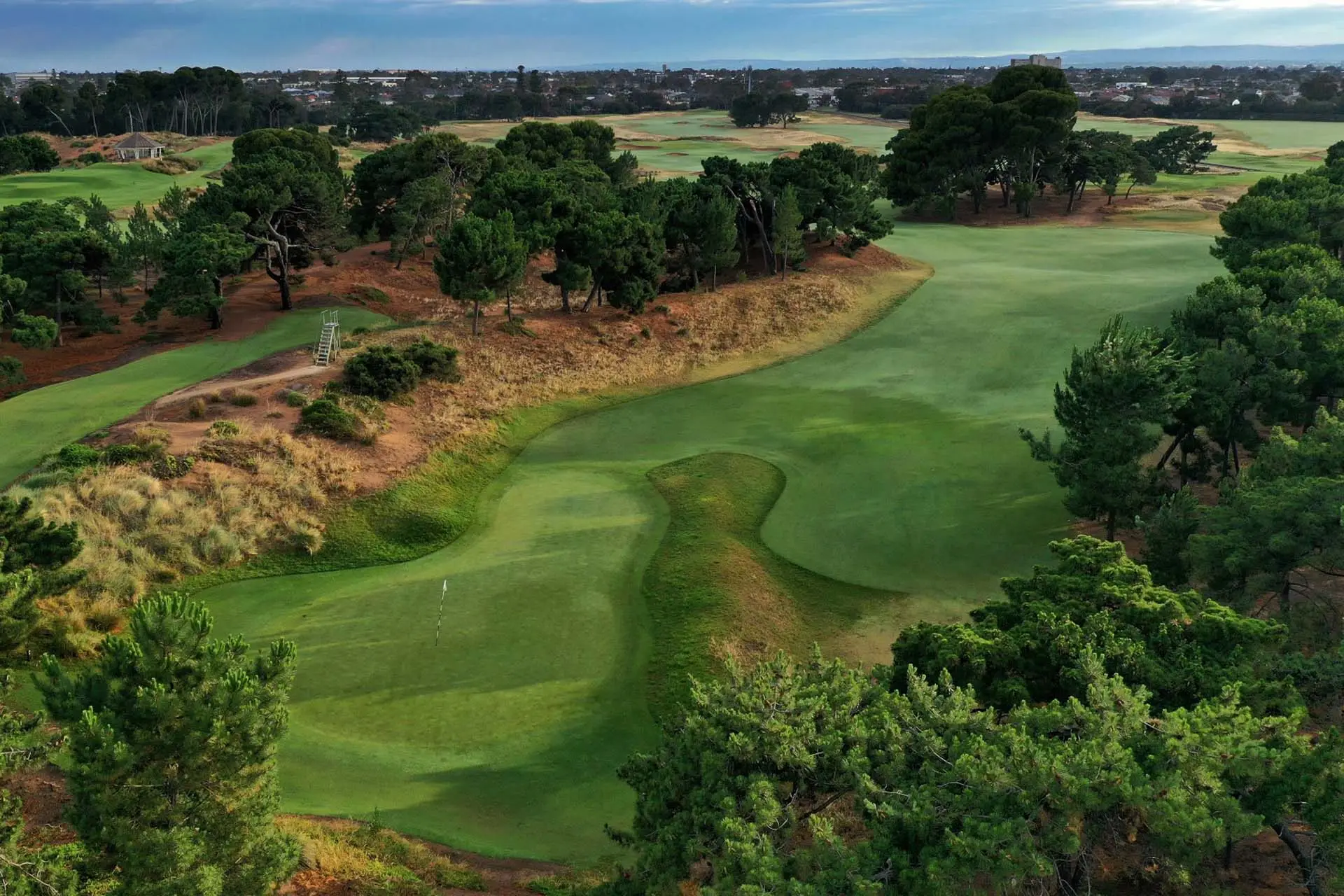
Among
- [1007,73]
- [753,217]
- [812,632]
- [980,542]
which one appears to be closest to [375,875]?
[812,632]

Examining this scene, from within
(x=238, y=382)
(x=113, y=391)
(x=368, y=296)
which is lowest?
(x=113, y=391)

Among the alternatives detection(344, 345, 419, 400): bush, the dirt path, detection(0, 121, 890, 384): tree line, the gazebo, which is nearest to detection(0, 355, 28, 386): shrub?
detection(0, 121, 890, 384): tree line

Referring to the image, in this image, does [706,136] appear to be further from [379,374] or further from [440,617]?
[440,617]

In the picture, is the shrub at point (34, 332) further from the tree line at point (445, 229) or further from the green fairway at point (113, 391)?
the green fairway at point (113, 391)

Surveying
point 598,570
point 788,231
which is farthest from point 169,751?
point 788,231

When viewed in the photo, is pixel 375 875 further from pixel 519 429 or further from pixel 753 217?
pixel 753 217
